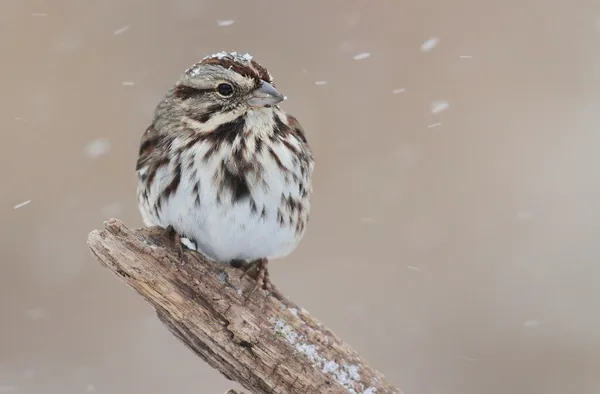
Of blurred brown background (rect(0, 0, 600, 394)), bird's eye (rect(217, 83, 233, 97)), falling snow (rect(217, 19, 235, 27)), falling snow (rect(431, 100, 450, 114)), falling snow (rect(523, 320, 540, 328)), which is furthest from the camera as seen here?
falling snow (rect(431, 100, 450, 114))

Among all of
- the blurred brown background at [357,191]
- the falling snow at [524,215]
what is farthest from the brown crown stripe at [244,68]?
the falling snow at [524,215]

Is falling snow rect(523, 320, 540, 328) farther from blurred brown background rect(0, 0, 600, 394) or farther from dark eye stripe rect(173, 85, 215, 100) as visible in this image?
dark eye stripe rect(173, 85, 215, 100)

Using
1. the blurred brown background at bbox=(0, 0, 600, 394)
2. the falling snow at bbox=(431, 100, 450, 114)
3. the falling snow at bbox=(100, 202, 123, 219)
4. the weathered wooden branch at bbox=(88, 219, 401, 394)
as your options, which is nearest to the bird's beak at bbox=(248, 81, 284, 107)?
the weathered wooden branch at bbox=(88, 219, 401, 394)

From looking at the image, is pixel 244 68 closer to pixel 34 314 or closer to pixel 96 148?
pixel 96 148

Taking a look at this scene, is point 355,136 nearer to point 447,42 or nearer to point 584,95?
point 447,42

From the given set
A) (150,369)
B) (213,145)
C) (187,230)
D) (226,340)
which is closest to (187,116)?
(213,145)

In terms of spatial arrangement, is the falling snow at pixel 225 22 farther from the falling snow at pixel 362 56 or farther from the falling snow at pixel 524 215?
the falling snow at pixel 524 215
